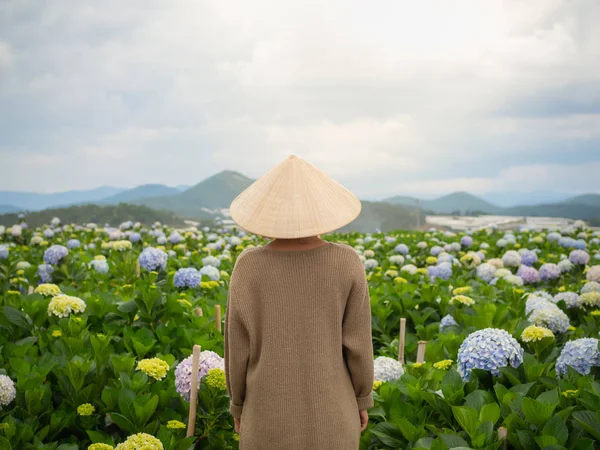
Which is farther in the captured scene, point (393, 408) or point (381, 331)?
point (381, 331)

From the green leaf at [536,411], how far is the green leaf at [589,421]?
0.33 feet

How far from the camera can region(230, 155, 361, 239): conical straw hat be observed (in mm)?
1873

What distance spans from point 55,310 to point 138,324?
548mm

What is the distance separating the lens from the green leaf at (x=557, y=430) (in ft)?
6.88

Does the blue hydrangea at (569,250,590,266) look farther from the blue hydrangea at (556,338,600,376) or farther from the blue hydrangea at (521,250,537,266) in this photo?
the blue hydrangea at (556,338,600,376)

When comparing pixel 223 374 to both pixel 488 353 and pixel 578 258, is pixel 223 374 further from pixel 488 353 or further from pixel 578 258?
pixel 578 258

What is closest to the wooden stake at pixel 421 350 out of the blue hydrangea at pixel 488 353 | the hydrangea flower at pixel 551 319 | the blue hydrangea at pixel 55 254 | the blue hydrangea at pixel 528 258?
the blue hydrangea at pixel 488 353

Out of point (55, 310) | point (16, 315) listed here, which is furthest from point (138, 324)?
point (16, 315)

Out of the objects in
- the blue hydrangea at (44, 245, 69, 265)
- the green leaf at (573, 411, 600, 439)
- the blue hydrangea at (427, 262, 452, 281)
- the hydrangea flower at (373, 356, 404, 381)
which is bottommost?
the hydrangea flower at (373, 356, 404, 381)

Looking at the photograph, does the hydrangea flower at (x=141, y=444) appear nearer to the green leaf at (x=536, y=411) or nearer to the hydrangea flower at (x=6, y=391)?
the hydrangea flower at (x=6, y=391)

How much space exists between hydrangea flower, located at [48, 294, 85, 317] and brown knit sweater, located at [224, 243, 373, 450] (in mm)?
2201

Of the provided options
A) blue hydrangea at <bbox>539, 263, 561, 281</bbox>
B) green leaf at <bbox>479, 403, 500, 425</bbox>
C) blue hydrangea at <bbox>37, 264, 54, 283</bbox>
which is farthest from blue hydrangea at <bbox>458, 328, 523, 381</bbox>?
blue hydrangea at <bbox>37, 264, 54, 283</bbox>

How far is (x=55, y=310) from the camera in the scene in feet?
12.1

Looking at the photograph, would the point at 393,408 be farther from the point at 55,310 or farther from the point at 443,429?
the point at 55,310
